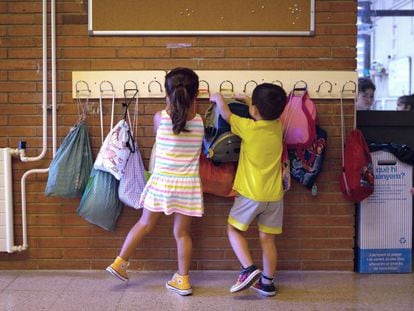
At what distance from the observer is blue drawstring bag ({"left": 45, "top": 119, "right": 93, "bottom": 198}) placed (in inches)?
139

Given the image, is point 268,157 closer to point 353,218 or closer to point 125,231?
point 353,218

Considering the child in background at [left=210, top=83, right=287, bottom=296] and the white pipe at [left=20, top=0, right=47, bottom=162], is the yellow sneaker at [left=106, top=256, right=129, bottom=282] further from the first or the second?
the white pipe at [left=20, top=0, right=47, bottom=162]

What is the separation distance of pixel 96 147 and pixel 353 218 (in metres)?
1.95

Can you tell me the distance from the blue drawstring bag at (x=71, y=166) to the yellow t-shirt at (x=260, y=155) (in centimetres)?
107

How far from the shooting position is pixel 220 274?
149 inches

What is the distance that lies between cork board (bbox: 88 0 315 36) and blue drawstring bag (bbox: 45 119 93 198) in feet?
2.45

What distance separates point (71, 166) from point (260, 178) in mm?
1305

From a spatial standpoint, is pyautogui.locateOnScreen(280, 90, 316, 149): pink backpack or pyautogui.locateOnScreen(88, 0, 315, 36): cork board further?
pyautogui.locateOnScreen(88, 0, 315, 36): cork board

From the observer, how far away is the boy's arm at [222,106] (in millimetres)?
3330

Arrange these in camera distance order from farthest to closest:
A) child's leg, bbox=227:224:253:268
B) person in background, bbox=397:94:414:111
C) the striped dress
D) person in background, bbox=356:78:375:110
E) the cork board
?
person in background, bbox=397:94:414:111 < person in background, bbox=356:78:375:110 < the cork board < child's leg, bbox=227:224:253:268 < the striped dress

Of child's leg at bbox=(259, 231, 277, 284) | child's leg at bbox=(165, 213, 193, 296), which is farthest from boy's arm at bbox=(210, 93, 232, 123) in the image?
child's leg at bbox=(259, 231, 277, 284)

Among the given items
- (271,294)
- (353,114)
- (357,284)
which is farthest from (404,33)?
(271,294)

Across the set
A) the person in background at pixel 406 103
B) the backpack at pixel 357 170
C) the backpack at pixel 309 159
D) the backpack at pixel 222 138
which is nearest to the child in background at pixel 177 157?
the backpack at pixel 222 138

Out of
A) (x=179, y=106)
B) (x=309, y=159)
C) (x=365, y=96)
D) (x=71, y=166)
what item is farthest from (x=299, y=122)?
(x=71, y=166)
